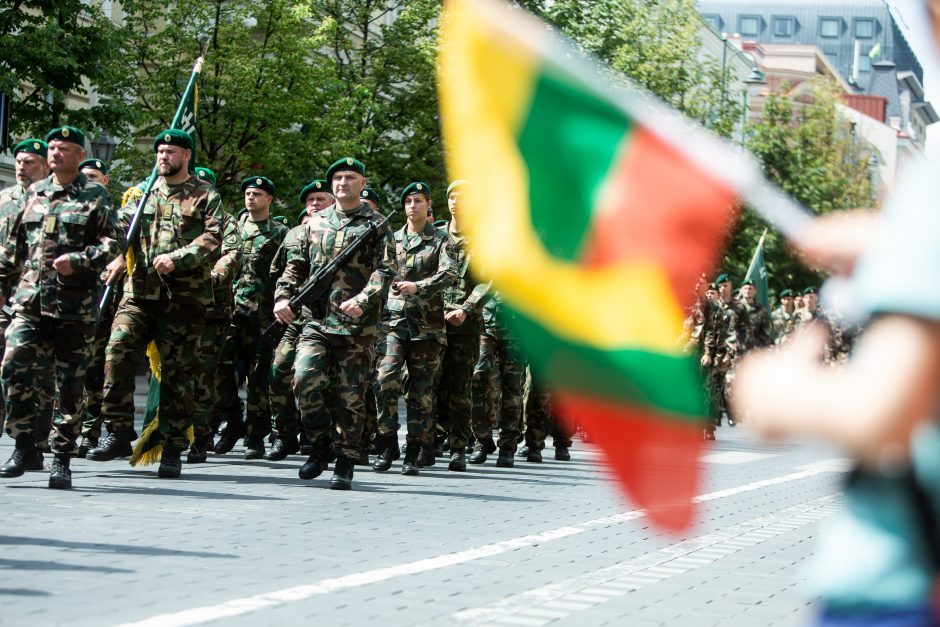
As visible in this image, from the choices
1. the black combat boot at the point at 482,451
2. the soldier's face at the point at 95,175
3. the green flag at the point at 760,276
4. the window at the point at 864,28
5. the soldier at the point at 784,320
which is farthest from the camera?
the window at the point at 864,28

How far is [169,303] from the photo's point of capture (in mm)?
11047

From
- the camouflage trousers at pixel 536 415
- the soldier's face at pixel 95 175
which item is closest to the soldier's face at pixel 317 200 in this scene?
the soldier's face at pixel 95 175

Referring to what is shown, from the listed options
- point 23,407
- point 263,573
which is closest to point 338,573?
point 263,573

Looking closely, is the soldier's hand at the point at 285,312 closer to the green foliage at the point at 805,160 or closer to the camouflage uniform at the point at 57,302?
the camouflage uniform at the point at 57,302

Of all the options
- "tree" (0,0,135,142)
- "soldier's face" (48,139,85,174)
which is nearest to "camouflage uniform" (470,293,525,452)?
"soldier's face" (48,139,85,174)

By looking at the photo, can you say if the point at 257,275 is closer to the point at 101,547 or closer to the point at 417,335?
the point at 417,335

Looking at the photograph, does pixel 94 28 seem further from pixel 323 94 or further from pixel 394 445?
pixel 394 445

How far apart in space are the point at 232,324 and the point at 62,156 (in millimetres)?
3801

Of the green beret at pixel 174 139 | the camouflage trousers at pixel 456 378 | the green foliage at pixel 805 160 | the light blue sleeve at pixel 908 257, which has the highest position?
the green foliage at pixel 805 160

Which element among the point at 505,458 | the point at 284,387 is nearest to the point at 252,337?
the point at 284,387

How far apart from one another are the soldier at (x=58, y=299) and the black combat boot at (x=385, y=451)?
3084 mm

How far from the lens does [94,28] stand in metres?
23.9

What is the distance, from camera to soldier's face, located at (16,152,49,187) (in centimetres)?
1171

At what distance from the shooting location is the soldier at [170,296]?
10.9 meters
